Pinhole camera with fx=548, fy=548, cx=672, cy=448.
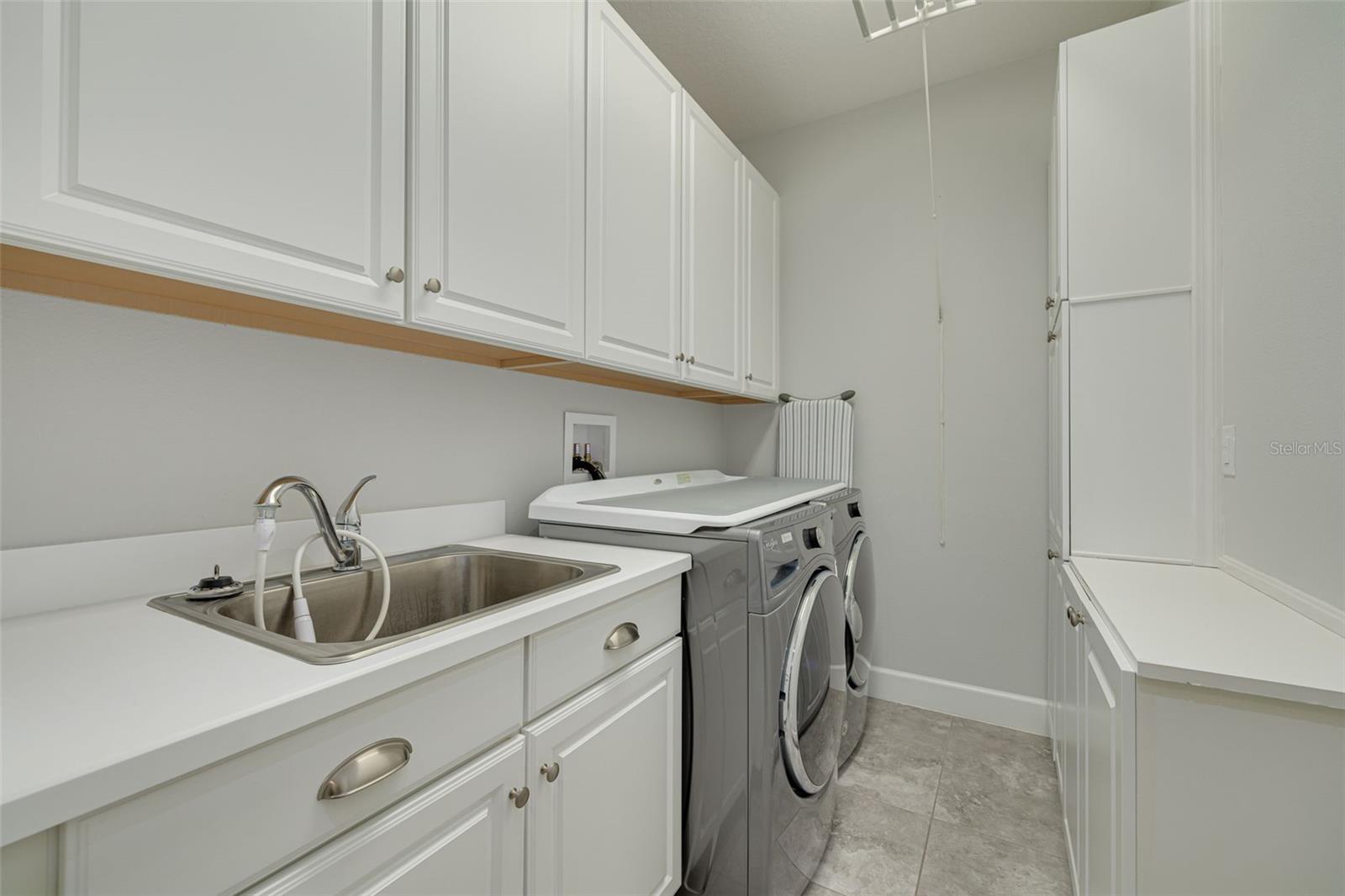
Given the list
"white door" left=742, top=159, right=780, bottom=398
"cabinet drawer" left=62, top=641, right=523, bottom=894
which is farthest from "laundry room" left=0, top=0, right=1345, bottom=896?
"white door" left=742, top=159, right=780, bottom=398

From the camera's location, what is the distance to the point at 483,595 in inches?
55.1

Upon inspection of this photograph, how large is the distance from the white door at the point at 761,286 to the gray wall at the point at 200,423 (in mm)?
1291

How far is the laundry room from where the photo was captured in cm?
69

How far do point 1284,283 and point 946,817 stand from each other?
5.73ft

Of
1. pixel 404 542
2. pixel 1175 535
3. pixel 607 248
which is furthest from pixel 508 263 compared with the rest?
pixel 1175 535

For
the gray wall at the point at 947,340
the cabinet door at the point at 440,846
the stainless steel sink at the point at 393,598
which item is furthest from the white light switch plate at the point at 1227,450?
the cabinet door at the point at 440,846

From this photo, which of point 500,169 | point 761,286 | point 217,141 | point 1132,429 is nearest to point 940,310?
point 761,286

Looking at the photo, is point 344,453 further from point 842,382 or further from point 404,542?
point 842,382

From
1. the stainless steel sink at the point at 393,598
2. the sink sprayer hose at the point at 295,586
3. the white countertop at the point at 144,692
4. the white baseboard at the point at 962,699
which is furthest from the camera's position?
the white baseboard at the point at 962,699

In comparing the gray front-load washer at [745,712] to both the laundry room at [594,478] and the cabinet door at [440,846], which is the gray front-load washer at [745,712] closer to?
the laundry room at [594,478]

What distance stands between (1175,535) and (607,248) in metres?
1.81

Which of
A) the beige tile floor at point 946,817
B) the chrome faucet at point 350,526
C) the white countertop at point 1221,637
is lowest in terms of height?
the beige tile floor at point 946,817

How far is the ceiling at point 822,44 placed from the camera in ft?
6.86

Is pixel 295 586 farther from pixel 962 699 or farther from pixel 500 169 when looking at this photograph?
pixel 962 699
